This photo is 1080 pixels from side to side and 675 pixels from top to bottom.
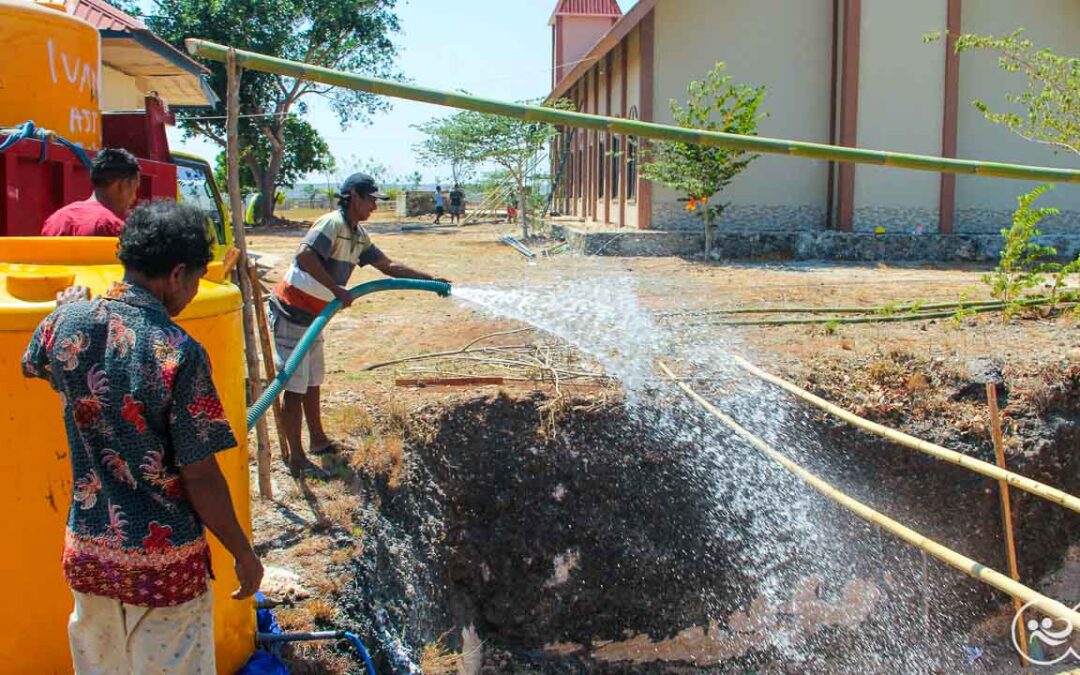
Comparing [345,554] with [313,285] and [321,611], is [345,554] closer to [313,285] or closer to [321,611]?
[321,611]

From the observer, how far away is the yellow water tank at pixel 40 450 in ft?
7.73

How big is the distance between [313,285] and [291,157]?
2610cm

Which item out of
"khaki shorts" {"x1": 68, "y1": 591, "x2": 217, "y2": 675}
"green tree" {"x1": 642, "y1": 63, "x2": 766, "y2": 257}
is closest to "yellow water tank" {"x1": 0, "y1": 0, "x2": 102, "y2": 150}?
"khaki shorts" {"x1": 68, "y1": 591, "x2": 217, "y2": 675}

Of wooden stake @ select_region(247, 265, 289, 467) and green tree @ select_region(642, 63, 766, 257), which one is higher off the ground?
green tree @ select_region(642, 63, 766, 257)

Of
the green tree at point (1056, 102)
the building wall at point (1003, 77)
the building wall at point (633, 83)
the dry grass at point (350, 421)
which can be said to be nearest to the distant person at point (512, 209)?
the building wall at point (633, 83)

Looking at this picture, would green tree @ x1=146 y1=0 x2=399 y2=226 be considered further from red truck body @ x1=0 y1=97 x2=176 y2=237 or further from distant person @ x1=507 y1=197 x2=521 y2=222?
red truck body @ x1=0 y1=97 x2=176 y2=237

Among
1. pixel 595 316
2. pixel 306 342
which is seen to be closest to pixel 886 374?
pixel 595 316

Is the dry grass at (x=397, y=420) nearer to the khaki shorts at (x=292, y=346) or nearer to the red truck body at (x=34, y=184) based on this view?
the khaki shorts at (x=292, y=346)

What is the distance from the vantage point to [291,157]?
95.7 ft

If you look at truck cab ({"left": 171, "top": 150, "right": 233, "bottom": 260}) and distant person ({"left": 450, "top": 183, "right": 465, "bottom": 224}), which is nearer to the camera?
truck cab ({"left": 171, "top": 150, "right": 233, "bottom": 260})

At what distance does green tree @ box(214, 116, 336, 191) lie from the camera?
87.5 ft

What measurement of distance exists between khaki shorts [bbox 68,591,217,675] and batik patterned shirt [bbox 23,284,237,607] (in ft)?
0.21

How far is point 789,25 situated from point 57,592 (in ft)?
53.1

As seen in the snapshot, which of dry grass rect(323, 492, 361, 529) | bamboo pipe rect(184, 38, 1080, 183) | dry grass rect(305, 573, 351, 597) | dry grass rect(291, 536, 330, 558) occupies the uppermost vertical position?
bamboo pipe rect(184, 38, 1080, 183)
